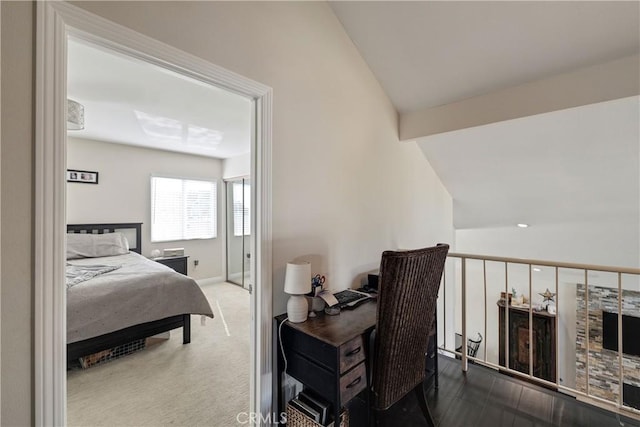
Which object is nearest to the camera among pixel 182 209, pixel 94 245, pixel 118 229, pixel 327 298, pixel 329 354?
pixel 329 354

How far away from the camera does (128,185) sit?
4316 mm

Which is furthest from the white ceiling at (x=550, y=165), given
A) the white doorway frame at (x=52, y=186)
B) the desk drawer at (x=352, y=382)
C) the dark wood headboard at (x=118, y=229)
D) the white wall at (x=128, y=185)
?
the dark wood headboard at (x=118, y=229)

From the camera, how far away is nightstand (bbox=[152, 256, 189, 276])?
4178 mm

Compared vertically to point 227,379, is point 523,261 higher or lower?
higher

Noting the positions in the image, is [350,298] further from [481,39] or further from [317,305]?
[481,39]

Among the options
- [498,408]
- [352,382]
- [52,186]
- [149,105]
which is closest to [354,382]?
[352,382]

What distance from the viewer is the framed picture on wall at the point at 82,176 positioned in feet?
12.5

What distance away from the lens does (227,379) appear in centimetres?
226

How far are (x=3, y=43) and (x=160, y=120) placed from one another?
8.09ft

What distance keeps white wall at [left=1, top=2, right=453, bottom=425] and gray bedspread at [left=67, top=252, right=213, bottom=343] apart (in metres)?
1.46

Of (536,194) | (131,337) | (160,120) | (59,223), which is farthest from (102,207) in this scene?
(536,194)

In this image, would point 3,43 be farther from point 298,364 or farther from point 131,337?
point 131,337

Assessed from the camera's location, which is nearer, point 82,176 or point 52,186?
point 52,186

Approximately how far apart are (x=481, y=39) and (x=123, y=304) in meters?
3.53
